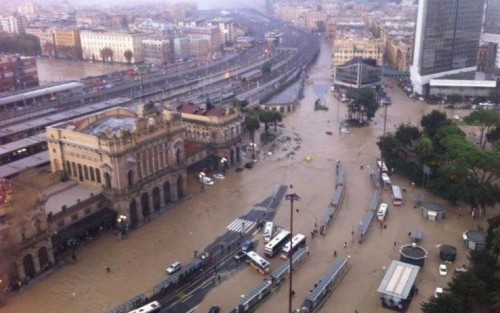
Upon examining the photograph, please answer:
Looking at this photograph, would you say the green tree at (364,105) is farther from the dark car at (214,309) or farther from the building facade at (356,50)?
the dark car at (214,309)

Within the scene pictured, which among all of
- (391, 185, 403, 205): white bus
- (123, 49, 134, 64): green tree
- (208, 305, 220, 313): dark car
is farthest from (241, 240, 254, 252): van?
(123, 49, 134, 64): green tree

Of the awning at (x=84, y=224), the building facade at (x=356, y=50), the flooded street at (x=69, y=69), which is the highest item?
the building facade at (x=356, y=50)

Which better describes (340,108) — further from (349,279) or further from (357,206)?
(349,279)

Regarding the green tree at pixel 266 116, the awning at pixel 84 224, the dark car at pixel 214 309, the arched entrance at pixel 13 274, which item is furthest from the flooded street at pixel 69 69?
the dark car at pixel 214 309

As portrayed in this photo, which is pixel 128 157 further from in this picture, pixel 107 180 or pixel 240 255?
pixel 240 255

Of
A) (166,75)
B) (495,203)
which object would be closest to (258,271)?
(495,203)

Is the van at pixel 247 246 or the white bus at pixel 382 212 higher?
the white bus at pixel 382 212

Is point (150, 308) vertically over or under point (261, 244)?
over

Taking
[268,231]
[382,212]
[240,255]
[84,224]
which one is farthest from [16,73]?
[382,212]
